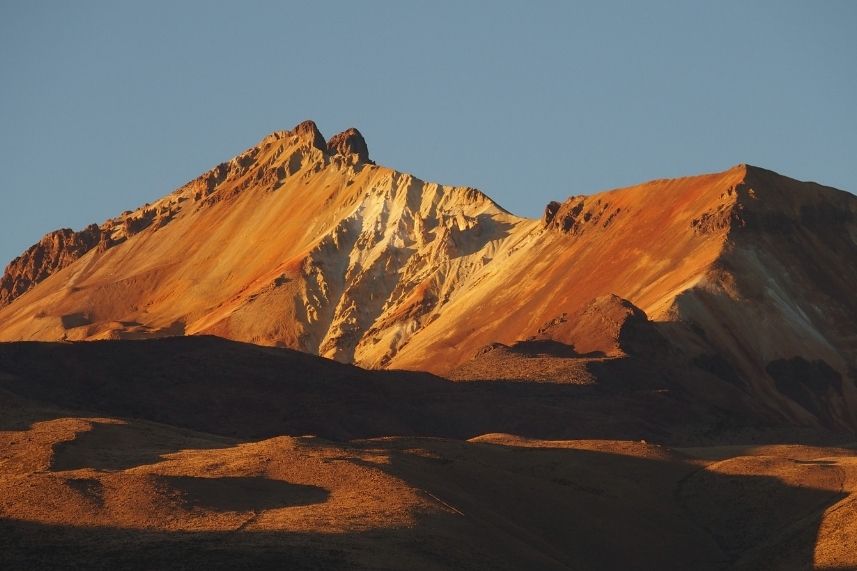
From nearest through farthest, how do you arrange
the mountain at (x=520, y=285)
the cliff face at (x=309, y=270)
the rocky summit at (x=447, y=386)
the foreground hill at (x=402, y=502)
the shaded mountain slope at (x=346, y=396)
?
the foreground hill at (x=402, y=502) < the rocky summit at (x=447, y=386) < the shaded mountain slope at (x=346, y=396) < the mountain at (x=520, y=285) < the cliff face at (x=309, y=270)

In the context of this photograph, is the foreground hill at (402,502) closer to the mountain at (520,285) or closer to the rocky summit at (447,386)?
the rocky summit at (447,386)

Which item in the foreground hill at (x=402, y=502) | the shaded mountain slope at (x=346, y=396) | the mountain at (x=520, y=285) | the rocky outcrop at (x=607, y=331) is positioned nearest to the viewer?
the foreground hill at (x=402, y=502)

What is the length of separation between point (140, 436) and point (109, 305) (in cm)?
11732

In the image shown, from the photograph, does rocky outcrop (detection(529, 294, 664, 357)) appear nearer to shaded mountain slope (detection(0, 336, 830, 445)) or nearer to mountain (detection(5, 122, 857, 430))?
mountain (detection(5, 122, 857, 430))

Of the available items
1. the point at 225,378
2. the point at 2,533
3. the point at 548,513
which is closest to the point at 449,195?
the point at 225,378

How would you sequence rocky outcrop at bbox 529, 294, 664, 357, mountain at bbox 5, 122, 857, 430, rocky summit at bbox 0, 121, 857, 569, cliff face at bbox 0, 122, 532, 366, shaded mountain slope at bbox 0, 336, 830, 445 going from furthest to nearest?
1. cliff face at bbox 0, 122, 532, 366
2. mountain at bbox 5, 122, 857, 430
3. rocky outcrop at bbox 529, 294, 664, 357
4. shaded mountain slope at bbox 0, 336, 830, 445
5. rocky summit at bbox 0, 121, 857, 569

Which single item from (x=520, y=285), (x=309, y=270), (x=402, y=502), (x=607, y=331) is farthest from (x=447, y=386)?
(x=309, y=270)

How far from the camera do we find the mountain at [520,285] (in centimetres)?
11875

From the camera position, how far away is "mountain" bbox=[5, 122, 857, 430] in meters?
119

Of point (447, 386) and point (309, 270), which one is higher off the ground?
point (309, 270)

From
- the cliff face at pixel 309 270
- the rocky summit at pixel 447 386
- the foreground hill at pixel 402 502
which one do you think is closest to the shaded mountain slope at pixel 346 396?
the rocky summit at pixel 447 386

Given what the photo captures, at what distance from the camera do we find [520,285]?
149500mm

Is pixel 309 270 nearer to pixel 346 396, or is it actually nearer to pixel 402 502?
pixel 346 396

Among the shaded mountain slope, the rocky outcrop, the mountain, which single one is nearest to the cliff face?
the mountain
